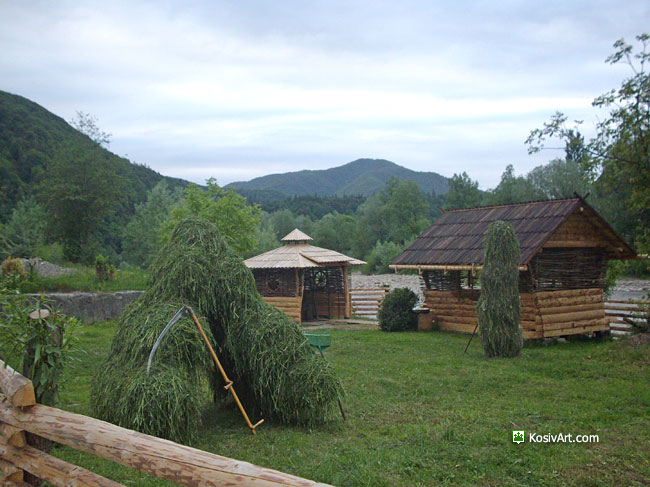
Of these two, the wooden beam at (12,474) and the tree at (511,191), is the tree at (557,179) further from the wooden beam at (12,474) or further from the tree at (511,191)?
the wooden beam at (12,474)

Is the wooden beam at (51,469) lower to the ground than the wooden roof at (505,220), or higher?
lower

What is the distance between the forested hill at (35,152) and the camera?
32188 mm

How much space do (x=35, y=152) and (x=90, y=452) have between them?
49.9 meters

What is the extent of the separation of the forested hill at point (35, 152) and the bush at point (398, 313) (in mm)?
20985

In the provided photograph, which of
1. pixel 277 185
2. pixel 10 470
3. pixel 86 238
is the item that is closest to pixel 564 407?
pixel 10 470

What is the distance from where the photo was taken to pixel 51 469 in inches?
159

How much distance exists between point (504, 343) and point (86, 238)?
26.3 m

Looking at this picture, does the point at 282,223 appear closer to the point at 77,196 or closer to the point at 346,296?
the point at 77,196

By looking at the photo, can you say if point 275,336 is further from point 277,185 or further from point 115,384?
point 277,185

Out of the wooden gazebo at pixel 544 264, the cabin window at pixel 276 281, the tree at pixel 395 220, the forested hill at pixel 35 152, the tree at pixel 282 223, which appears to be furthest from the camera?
the tree at pixel 282 223

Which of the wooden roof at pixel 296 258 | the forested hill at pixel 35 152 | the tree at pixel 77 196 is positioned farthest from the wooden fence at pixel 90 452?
the forested hill at pixel 35 152

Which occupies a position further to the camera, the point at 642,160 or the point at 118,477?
the point at 642,160

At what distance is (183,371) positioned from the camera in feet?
18.7

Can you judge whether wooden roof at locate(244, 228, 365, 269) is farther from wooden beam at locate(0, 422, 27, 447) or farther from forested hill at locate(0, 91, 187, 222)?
forested hill at locate(0, 91, 187, 222)
